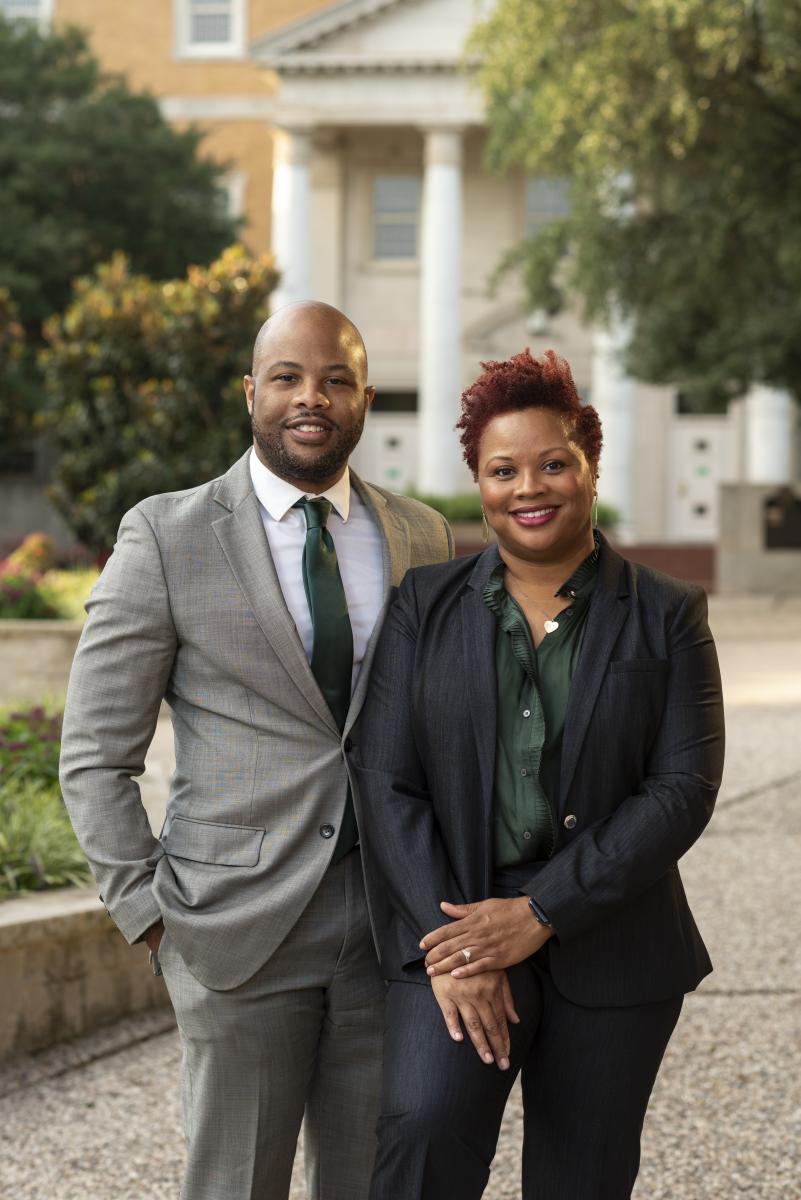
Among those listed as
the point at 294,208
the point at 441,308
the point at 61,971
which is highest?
the point at 294,208

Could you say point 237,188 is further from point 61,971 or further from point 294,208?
point 61,971

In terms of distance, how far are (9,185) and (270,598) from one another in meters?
29.5

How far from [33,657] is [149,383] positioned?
3.78 metres

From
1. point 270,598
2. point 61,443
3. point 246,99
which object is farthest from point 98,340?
point 246,99

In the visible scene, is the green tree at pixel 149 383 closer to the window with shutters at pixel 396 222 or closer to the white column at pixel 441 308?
the white column at pixel 441 308

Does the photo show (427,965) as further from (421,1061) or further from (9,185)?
(9,185)

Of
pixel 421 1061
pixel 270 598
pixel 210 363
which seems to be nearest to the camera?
pixel 421 1061

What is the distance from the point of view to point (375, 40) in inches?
1293

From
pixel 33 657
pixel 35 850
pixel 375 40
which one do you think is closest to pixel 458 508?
pixel 375 40

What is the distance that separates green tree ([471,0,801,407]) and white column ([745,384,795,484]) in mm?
11481

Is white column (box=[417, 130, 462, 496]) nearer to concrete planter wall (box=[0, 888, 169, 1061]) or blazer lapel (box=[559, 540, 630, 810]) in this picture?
concrete planter wall (box=[0, 888, 169, 1061])

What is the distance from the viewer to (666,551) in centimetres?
2694

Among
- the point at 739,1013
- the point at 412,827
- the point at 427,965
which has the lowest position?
the point at 739,1013

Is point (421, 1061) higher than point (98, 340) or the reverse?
the reverse
